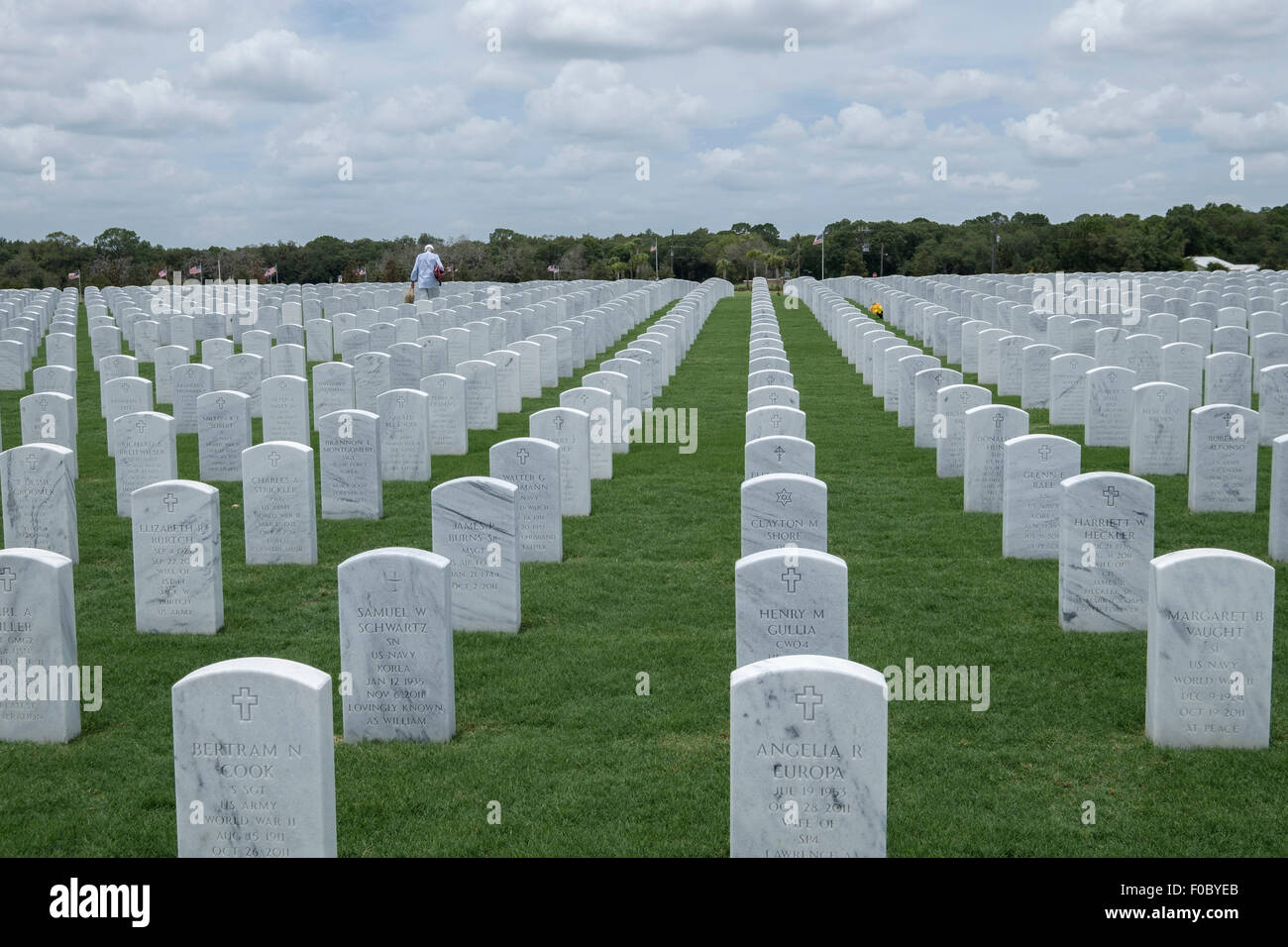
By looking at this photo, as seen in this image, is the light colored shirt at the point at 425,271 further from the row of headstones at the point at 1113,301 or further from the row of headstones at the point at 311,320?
the row of headstones at the point at 1113,301

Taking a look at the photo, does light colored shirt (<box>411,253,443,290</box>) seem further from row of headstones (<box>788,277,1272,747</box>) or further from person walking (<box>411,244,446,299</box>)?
row of headstones (<box>788,277,1272,747</box>)

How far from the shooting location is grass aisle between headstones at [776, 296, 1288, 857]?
20.3ft

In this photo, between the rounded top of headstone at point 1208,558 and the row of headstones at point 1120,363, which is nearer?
the rounded top of headstone at point 1208,558

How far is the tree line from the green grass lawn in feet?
164

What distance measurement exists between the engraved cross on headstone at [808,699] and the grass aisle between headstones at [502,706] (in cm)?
96

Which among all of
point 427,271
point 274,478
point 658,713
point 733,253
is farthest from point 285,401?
point 733,253

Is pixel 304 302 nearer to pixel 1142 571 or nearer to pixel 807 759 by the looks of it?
pixel 1142 571

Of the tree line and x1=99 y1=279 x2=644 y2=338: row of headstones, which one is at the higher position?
the tree line

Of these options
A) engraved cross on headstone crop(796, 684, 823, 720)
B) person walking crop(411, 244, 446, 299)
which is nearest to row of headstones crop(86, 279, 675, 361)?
person walking crop(411, 244, 446, 299)

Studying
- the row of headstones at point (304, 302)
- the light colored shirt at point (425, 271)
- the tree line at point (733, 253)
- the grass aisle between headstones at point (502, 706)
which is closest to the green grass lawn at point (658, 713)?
the grass aisle between headstones at point (502, 706)

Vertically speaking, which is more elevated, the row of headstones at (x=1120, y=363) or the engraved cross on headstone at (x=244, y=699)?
the row of headstones at (x=1120, y=363)

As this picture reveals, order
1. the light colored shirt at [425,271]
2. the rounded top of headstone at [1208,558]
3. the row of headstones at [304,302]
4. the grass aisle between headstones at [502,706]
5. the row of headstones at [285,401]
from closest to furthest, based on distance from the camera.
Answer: the grass aisle between headstones at [502,706] → the rounded top of headstone at [1208,558] → the row of headstones at [285,401] → the row of headstones at [304,302] → the light colored shirt at [425,271]

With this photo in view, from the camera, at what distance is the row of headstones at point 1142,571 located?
23.1 ft
